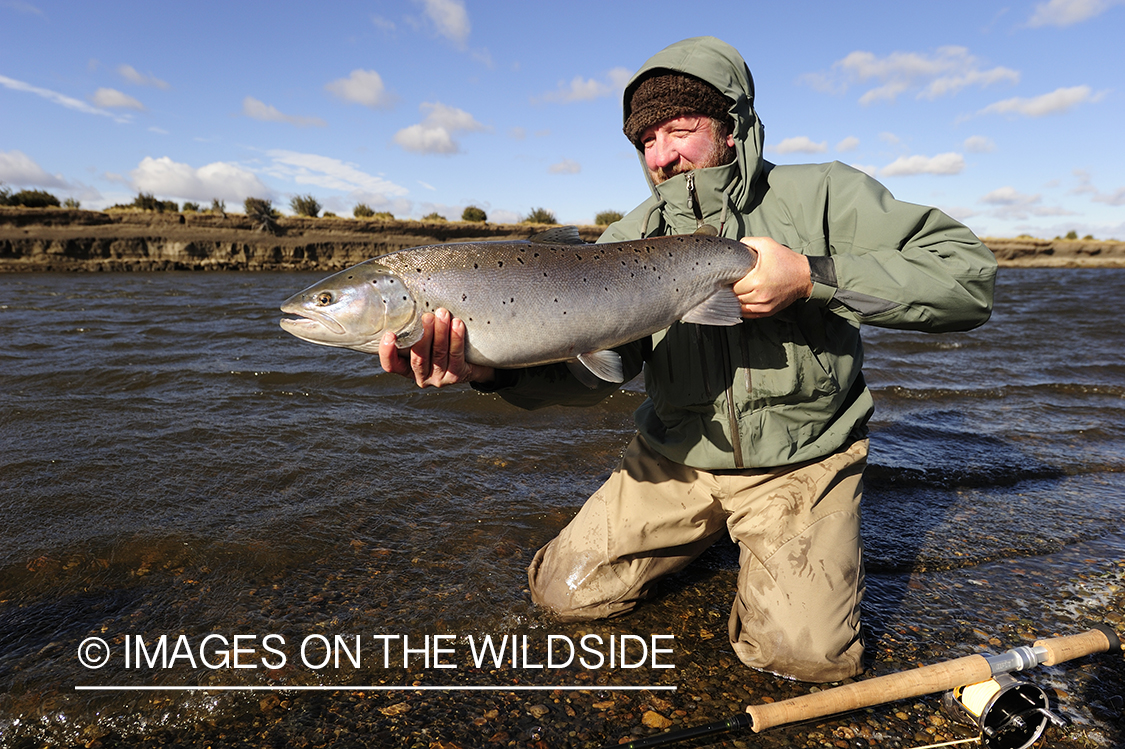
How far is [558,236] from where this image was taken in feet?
9.89

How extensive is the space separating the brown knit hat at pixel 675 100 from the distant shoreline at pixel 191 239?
18.5 meters

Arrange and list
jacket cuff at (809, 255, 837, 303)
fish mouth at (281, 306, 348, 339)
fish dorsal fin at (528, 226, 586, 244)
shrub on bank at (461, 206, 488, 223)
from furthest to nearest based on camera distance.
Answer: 1. shrub on bank at (461, 206, 488, 223)
2. fish dorsal fin at (528, 226, 586, 244)
3. jacket cuff at (809, 255, 837, 303)
4. fish mouth at (281, 306, 348, 339)

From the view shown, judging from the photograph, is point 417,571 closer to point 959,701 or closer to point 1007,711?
point 959,701

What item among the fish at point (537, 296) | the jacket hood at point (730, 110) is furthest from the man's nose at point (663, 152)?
the fish at point (537, 296)

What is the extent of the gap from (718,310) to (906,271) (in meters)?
0.86

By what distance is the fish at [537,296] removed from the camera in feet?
8.64

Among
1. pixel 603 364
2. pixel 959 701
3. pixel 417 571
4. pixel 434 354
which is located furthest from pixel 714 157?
pixel 417 571

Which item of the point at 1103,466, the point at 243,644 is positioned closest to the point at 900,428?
the point at 1103,466

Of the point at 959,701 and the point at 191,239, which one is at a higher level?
the point at 191,239

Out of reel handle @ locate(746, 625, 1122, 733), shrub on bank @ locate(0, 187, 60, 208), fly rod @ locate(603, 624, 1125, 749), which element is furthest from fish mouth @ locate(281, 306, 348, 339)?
shrub on bank @ locate(0, 187, 60, 208)

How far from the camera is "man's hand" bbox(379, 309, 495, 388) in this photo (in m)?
2.62

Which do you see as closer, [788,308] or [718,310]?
[718,310]
